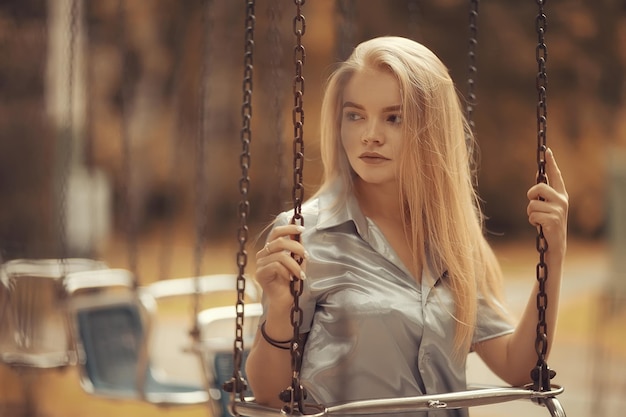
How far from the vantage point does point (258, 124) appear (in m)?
11.7

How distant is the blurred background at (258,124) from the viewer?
777 cm

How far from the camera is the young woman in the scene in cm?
149

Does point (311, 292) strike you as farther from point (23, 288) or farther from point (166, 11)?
point (166, 11)

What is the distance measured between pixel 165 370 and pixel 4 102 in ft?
14.1

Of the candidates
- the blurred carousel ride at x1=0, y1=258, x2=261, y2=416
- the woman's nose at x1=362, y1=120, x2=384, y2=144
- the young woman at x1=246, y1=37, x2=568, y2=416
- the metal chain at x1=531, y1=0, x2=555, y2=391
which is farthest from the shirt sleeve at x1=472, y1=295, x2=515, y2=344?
the blurred carousel ride at x1=0, y1=258, x2=261, y2=416

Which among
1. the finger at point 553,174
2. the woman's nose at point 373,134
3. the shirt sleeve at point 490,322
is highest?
the woman's nose at point 373,134

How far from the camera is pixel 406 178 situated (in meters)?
1.56

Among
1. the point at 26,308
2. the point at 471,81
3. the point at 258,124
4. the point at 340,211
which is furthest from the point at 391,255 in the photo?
the point at 258,124

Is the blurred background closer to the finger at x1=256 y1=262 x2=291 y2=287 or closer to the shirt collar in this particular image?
the shirt collar

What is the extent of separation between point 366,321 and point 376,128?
312 millimetres

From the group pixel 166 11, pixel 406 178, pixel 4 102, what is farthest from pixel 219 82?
pixel 406 178

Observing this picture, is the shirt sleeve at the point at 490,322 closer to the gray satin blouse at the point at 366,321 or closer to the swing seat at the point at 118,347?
the gray satin blouse at the point at 366,321

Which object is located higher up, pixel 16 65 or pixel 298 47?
pixel 16 65

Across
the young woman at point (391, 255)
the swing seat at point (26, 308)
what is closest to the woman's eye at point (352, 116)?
the young woman at point (391, 255)
